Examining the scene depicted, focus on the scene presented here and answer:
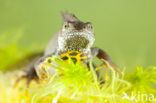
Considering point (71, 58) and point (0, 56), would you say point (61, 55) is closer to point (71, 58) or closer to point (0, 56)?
point (71, 58)

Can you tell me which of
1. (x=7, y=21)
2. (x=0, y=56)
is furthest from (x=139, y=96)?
(x=7, y=21)

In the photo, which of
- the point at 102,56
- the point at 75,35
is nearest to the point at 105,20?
the point at 102,56

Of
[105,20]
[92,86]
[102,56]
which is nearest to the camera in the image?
[92,86]

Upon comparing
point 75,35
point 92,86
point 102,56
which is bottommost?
point 92,86

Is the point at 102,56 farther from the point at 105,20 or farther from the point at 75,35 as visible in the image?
the point at 105,20

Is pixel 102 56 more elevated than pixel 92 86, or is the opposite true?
pixel 102 56

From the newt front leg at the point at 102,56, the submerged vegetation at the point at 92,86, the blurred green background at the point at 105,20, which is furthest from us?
the blurred green background at the point at 105,20

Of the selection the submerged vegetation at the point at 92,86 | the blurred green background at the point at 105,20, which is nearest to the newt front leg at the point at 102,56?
the submerged vegetation at the point at 92,86

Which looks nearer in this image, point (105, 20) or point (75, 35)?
point (75, 35)

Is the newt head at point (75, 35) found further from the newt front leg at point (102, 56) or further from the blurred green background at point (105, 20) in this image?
the blurred green background at point (105, 20)
